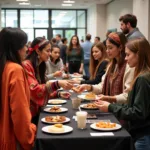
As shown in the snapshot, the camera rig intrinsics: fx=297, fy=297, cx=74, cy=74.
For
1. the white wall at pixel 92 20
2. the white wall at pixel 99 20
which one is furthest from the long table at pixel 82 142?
the white wall at pixel 92 20

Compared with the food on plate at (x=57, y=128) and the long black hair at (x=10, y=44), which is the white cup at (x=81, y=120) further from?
the long black hair at (x=10, y=44)

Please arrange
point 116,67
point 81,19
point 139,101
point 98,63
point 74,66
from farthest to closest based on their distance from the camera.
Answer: point 81,19, point 74,66, point 98,63, point 116,67, point 139,101

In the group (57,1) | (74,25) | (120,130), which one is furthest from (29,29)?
(120,130)

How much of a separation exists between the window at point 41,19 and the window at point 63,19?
0.40 metres

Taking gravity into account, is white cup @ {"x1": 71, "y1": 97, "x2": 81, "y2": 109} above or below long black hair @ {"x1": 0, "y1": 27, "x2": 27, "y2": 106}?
below

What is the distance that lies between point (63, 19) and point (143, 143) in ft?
50.5

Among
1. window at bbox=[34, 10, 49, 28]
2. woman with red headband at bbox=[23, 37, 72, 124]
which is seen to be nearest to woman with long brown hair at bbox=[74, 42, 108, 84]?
woman with red headband at bbox=[23, 37, 72, 124]

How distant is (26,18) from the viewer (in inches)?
649

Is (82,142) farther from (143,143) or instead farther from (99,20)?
(99,20)

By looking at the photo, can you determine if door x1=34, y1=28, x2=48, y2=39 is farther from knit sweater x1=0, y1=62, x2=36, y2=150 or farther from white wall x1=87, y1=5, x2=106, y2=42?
knit sweater x1=0, y1=62, x2=36, y2=150

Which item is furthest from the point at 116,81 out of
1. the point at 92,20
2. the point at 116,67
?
the point at 92,20

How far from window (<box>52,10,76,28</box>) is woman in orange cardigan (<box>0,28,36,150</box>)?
14777 millimetres

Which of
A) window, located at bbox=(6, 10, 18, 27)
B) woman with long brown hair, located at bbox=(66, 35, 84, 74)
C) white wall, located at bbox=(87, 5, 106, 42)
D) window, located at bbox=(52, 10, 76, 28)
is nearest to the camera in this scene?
woman with long brown hair, located at bbox=(66, 35, 84, 74)

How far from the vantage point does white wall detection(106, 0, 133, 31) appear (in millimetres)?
10812
